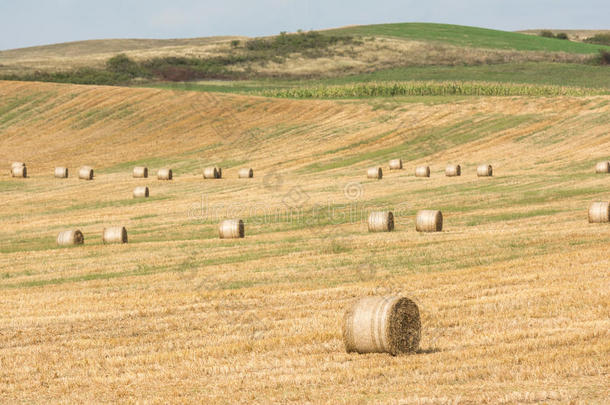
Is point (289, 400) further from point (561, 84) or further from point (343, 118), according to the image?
point (561, 84)

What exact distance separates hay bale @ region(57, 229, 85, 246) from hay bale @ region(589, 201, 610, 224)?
14628 mm

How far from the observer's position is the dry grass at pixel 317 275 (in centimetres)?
1077

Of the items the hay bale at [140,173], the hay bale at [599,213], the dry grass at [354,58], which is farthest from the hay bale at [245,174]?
the dry grass at [354,58]

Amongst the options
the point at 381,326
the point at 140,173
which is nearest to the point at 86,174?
the point at 140,173

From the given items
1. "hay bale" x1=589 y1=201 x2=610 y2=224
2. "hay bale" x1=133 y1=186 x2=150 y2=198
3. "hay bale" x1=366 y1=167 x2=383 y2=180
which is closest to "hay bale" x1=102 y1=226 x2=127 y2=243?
"hay bale" x1=133 y1=186 x2=150 y2=198

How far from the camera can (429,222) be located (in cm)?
2450

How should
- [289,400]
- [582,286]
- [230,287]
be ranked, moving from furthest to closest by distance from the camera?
[230,287]
[582,286]
[289,400]

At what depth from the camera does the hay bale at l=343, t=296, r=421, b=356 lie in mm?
11309

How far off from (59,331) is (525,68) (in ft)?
241

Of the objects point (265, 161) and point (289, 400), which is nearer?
point (289, 400)

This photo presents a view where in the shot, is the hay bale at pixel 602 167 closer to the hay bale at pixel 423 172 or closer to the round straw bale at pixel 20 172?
the hay bale at pixel 423 172

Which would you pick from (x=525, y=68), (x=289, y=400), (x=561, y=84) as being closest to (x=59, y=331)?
(x=289, y=400)

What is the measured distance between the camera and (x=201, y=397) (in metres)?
10.1

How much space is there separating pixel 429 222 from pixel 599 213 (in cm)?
457
